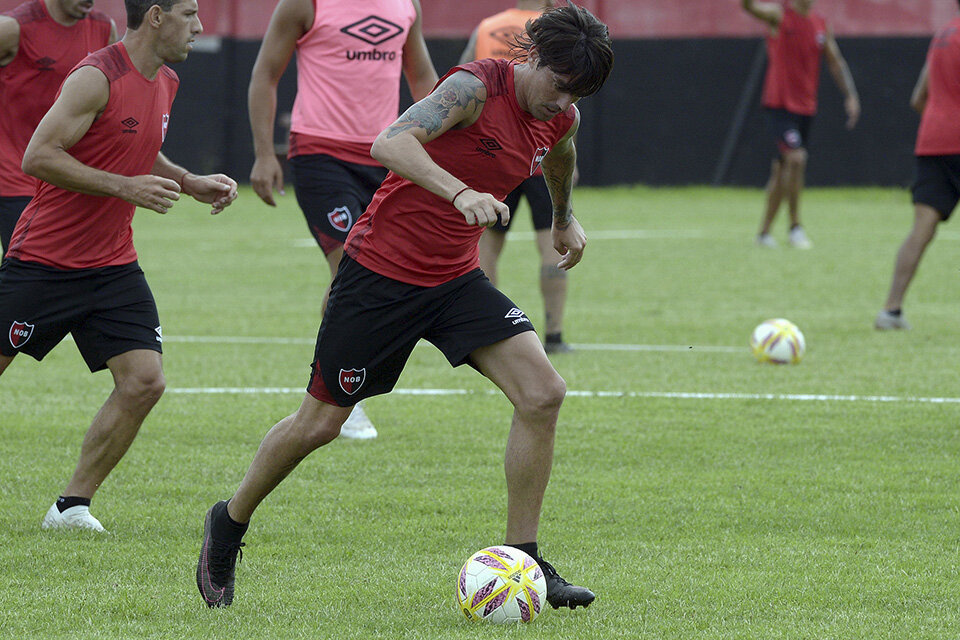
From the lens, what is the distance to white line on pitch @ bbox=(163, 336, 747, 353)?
10012 millimetres

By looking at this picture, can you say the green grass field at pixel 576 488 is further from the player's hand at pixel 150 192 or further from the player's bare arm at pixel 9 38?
the player's bare arm at pixel 9 38

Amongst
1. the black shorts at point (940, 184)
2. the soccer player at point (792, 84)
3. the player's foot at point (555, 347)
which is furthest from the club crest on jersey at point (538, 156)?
the soccer player at point (792, 84)

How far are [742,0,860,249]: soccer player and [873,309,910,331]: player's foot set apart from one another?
5851 mm

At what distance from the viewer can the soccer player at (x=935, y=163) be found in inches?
416

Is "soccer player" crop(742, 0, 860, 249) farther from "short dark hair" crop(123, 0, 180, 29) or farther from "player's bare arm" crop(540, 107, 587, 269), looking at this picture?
"short dark hair" crop(123, 0, 180, 29)

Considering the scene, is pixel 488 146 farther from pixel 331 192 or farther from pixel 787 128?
pixel 787 128

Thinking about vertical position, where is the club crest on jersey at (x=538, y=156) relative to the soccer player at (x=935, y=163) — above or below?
above

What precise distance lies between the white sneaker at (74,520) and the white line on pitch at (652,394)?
283 centimetres

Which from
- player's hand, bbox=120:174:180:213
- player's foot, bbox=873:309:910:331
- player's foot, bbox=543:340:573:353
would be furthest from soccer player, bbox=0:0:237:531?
player's foot, bbox=873:309:910:331

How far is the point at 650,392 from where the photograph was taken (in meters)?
8.43

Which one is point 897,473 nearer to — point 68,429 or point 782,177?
point 68,429

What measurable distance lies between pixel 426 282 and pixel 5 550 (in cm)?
190

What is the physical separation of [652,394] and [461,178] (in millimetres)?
3965

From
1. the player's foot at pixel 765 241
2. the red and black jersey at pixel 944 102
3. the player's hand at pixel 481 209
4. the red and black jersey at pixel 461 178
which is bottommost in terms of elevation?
the player's foot at pixel 765 241
